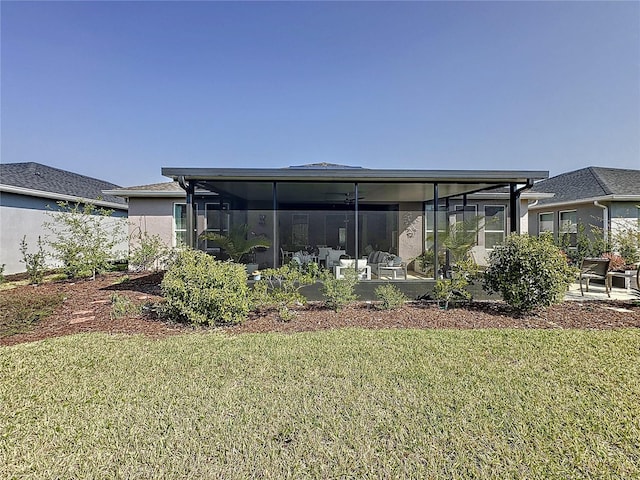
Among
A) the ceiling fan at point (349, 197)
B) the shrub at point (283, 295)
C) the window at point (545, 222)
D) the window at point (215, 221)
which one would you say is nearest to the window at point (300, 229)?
the ceiling fan at point (349, 197)

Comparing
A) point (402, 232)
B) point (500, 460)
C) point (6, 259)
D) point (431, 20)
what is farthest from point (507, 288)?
point (6, 259)

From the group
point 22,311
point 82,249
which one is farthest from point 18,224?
point 22,311

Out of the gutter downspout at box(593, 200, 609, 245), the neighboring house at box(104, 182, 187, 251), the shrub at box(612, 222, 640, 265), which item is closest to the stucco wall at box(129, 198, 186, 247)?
the neighboring house at box(104, 182, 187, 251)

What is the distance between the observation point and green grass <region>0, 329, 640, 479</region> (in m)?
2.38

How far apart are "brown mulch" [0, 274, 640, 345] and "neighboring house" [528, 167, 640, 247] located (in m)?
5.84

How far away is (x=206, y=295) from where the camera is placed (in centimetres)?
575

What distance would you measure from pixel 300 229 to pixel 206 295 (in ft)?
15.3

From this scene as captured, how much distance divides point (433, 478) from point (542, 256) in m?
5.48

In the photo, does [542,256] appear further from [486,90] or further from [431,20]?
[486,90]

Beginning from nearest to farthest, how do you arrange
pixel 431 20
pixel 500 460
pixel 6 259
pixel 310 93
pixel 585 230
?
pixel 500 460 → pixel 431 20 → pixel 6 259 → pixel 585 230 → pixel 310 93

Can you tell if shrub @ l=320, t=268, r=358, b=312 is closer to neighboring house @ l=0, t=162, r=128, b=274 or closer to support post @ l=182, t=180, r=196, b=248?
support post @ l=182, t=180, r=196, b=248

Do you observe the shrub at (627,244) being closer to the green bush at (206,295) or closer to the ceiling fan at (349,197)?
the ceiling fan at (349,197)

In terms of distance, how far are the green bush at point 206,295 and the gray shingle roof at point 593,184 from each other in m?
12.4

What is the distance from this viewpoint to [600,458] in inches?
96.6
